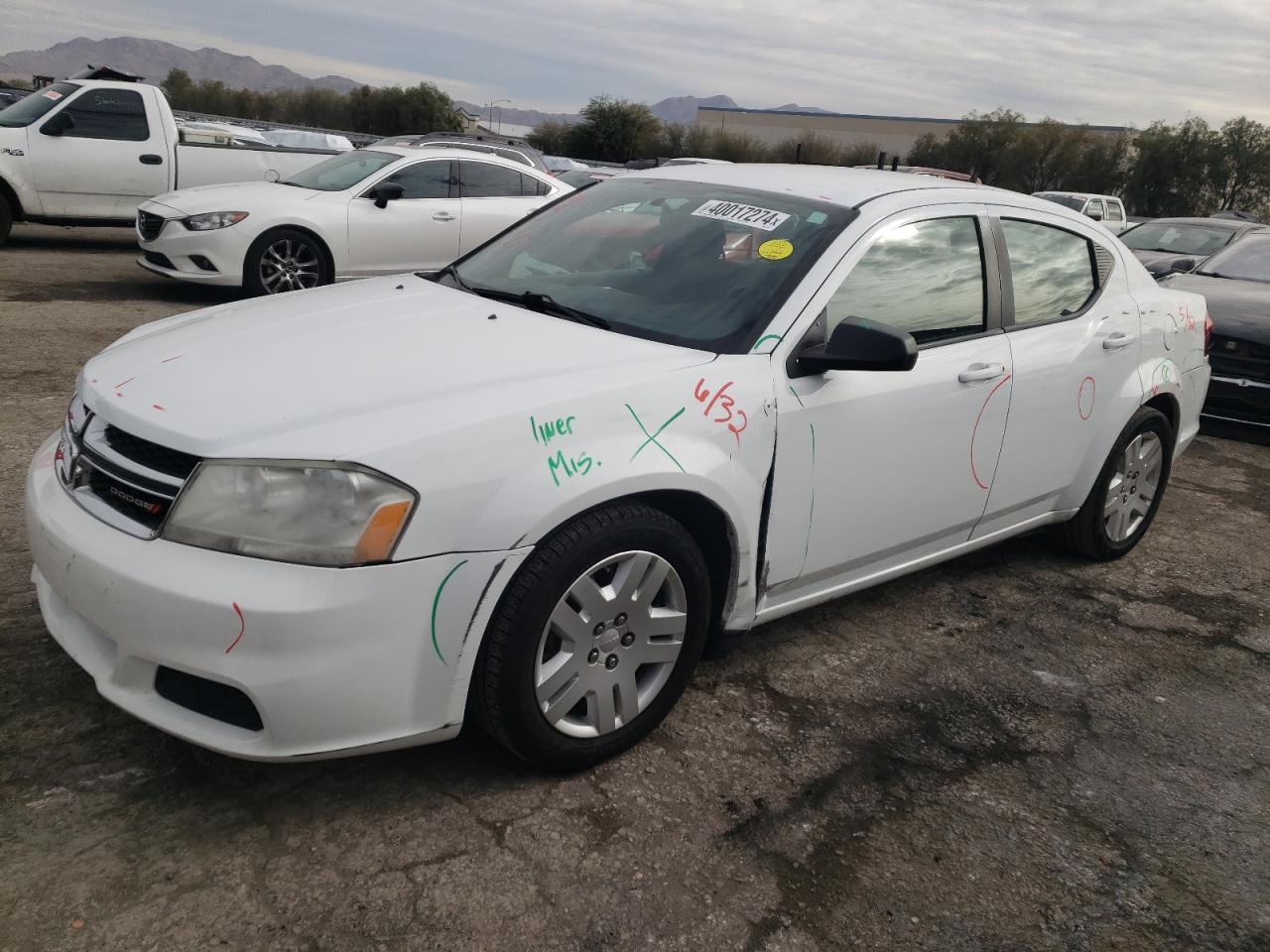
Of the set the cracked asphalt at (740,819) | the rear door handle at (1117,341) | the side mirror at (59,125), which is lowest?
the cracked asphalt at (740,819)

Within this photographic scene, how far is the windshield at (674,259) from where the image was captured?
3021 mm

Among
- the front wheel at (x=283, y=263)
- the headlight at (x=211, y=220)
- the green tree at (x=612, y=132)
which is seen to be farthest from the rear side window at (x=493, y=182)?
the green tree at (x=612, y=132)

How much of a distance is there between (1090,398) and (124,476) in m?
3.42

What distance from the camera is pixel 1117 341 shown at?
13.6 ft

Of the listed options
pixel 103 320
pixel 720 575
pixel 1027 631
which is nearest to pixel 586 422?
pixel 720 575

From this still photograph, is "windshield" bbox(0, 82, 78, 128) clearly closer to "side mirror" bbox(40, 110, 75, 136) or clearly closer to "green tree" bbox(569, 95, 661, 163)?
"side mirror" bbox(40, 110, 75, 136)

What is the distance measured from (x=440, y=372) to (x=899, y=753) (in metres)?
1.72

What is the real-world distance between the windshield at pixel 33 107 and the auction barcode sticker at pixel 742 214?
991 centimetres

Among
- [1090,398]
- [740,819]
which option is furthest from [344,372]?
[1090,398]

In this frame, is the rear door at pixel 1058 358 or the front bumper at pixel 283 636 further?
the rear door at pixel 1058 358

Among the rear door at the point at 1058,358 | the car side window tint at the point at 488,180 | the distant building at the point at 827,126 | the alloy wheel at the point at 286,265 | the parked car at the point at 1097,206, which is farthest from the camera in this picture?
the distant building at the point at 827,126

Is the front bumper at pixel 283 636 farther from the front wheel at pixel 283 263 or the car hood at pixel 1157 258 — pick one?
the car hood at pixel 1157 258

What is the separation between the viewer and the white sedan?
8.54 m

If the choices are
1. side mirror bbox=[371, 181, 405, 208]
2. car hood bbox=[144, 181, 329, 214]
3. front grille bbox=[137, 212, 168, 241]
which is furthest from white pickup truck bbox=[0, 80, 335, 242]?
side mirror bbox=[371, 181, 405, 208]
